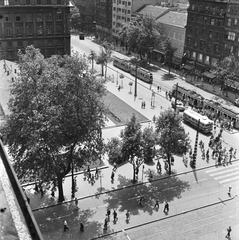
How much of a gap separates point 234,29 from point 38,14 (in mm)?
34148

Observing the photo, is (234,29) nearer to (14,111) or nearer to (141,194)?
(141,194)

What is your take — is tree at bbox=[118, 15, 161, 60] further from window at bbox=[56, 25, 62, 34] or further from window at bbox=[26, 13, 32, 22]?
window at bbox=[26, 13, 32, 22]

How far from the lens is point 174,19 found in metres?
78.4

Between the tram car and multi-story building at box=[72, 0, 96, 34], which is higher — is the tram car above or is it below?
below

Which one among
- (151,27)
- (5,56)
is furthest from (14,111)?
(151,27)

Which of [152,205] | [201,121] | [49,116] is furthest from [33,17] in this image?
[152,205]

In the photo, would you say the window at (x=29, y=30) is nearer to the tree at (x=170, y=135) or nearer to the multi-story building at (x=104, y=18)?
the tree at (x=170, y=135)

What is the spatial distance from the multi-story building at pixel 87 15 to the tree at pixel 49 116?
9673cm

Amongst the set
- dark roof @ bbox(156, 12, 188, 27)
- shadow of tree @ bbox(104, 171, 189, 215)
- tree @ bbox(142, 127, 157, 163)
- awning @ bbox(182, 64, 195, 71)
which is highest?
dark roof @ bbox(156, 12, 188, 27)

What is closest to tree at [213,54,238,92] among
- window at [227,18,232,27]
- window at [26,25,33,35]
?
window at [227,18,232,27]

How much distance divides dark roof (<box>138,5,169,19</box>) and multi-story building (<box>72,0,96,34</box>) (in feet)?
106

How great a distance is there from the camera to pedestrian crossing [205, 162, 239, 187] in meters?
33.1

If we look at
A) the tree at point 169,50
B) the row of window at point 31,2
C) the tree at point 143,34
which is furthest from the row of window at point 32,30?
the tree at point 169,50

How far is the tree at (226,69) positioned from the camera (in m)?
58.0
